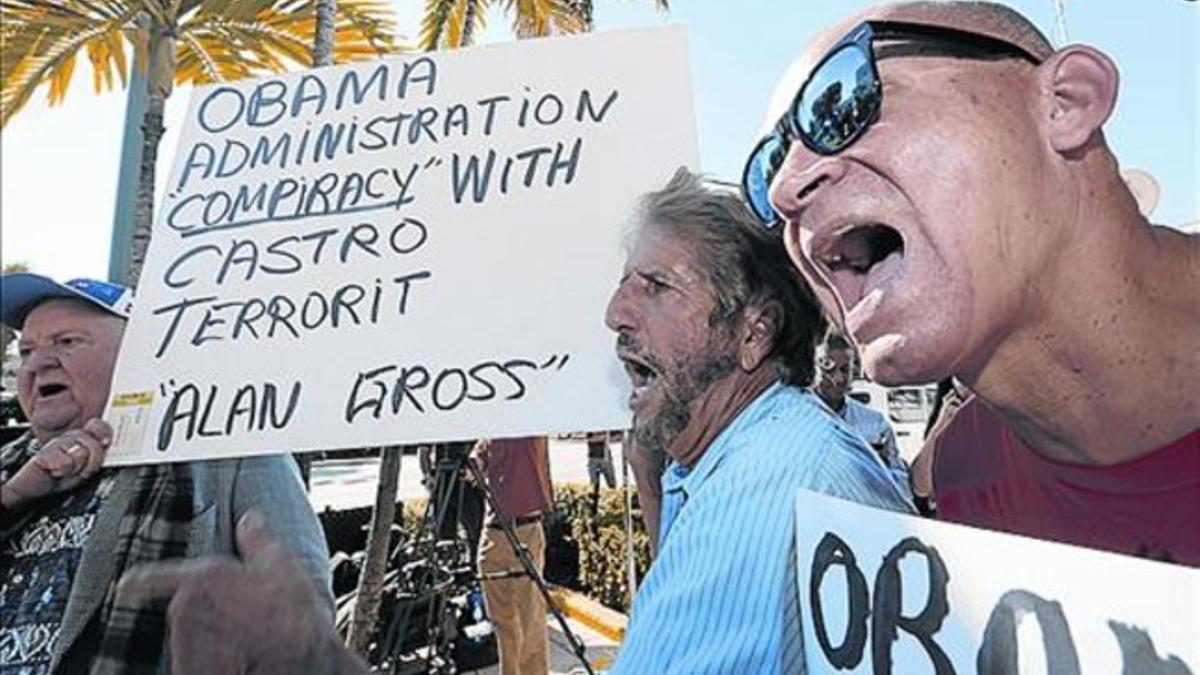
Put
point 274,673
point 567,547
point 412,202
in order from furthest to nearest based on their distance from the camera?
point 567,547 → point 412,202 → point 274,673

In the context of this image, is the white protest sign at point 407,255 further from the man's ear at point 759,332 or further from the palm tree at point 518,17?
the palm tree at point 518,17

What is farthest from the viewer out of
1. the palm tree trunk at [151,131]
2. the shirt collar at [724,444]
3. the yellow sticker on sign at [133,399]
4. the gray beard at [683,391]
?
the palm tree trunk at [151,131]

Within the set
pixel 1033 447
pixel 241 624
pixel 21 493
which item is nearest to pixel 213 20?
pixel 21 493

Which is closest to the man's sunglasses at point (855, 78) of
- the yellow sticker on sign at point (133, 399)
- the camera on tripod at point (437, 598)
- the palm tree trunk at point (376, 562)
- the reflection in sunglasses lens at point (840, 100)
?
the reflection in sunglasses lens at point (840, 100)

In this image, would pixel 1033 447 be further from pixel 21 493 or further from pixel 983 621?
pixel 21 493

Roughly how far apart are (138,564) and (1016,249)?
1.65 m

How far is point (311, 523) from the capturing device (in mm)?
1752

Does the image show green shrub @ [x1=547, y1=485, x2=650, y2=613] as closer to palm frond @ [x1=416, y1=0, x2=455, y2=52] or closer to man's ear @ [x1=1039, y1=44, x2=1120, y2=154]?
palm frond @ [x1=416, y1=0, x2=455, y2=52]

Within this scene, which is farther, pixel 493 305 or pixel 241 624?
pixel 493 305

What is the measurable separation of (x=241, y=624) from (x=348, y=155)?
0.97 metres

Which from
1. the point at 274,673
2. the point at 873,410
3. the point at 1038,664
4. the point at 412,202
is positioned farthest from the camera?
the point at 873,410

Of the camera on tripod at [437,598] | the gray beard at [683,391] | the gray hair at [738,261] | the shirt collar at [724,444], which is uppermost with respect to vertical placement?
the gray hair at [738,261]

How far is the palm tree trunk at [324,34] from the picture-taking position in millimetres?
4152

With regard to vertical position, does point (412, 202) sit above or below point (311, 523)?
above
